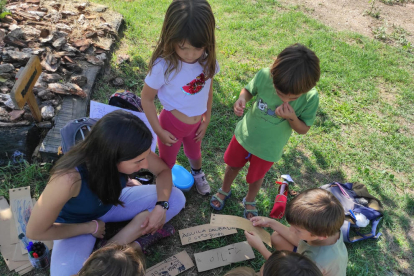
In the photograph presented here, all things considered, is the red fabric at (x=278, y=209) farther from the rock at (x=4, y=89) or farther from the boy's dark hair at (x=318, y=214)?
the rock at (x=4, y=89)

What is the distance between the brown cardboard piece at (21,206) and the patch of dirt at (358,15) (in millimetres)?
5952

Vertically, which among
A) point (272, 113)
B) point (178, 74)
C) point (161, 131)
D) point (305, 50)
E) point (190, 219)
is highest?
point (305, 50)

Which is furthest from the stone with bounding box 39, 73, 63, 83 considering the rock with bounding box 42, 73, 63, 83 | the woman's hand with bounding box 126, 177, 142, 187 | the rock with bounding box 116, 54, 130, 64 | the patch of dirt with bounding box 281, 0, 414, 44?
the patch of dirt with bounding box 281, 0, 414, 44

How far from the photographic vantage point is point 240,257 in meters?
2.38

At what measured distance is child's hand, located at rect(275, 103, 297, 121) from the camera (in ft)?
6.41

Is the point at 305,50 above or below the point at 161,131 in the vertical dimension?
above

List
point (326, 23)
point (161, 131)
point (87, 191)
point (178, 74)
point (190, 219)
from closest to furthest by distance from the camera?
point (87, 191)
point (178, 74)
point (161, 131)
point (190, 219)
point (326, 23)

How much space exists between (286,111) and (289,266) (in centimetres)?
97

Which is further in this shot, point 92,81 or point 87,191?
point 92,81

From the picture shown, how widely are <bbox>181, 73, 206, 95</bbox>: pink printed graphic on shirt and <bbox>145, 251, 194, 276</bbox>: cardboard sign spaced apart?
1.25 meters

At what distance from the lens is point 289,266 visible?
137 centimetres

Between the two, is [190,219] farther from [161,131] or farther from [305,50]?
[305,50]

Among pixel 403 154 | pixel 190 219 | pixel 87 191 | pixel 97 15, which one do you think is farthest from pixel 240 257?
pixel 97 15

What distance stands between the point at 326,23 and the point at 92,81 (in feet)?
15.7
